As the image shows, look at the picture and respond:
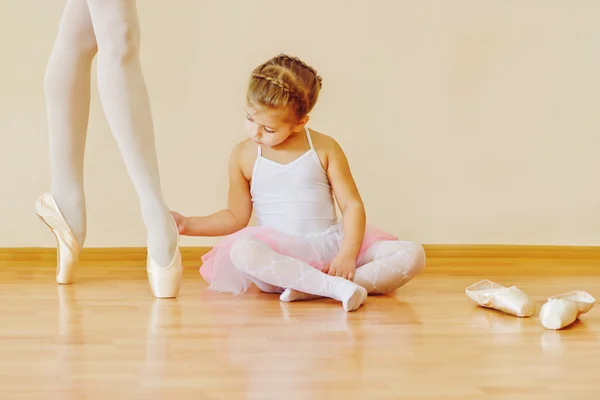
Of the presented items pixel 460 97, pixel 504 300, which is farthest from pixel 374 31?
pixel 504 300

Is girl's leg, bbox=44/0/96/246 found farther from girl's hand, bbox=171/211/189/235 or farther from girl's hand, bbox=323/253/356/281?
girl's hand, bbox=323/253/356/281

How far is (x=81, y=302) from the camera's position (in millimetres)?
1746

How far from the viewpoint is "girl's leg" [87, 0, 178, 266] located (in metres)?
1.69

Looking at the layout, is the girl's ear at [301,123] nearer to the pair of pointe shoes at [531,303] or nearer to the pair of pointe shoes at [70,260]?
the pair of pointe shoes at [70,260]

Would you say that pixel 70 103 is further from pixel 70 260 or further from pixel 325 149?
pixel 325 149

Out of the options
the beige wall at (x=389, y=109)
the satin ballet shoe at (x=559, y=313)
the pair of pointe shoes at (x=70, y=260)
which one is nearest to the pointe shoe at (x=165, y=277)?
the pair of pointe shoes at (x=70, y=260)

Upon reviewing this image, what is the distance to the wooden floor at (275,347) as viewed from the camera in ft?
3.75

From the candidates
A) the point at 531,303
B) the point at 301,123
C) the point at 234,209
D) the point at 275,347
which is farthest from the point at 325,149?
the point at 275,347

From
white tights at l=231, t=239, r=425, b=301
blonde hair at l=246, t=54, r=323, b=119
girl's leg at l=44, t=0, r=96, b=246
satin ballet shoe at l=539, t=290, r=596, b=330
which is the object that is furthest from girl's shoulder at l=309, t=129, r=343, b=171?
satin ballet shoe at l=539, t=290, r=596, b=330

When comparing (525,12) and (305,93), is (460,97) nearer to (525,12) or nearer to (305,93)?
(525,12)

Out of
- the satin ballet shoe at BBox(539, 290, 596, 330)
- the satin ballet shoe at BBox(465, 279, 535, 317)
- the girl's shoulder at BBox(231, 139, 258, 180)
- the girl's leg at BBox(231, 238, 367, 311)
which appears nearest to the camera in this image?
the satin ballet shoe at BBox(539, 290, 596, 330)

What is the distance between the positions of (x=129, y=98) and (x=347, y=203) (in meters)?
0.51

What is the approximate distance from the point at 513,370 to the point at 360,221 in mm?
711

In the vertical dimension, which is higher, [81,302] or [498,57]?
[498,57]
